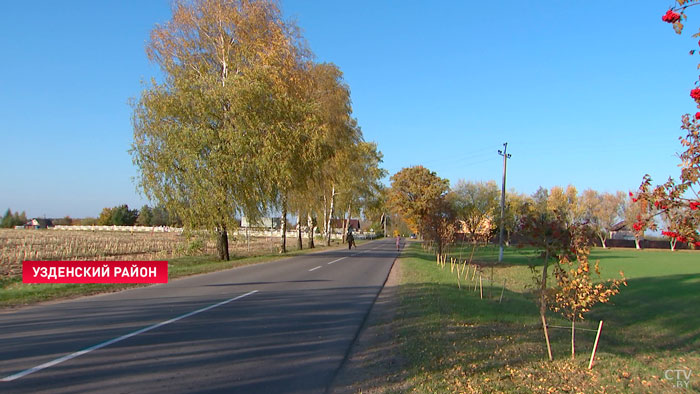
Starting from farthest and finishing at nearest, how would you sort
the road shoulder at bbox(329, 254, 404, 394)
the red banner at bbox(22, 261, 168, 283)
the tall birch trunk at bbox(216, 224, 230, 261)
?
the tall birch trunk at bbox(216, 224, 230, 261) < the red banner at bbox(22, 261, 168, 283) < the road shoulder at bbox(329, 254, 404, 394)

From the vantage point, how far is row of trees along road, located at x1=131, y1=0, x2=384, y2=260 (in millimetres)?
22875

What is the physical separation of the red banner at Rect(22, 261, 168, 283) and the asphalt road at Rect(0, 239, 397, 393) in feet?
11.7

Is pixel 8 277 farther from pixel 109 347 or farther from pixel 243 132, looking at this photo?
pixel 109 347

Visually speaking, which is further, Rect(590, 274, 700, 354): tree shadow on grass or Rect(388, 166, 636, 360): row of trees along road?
Rect(590, 274, 700, 354): tree shadow on grass

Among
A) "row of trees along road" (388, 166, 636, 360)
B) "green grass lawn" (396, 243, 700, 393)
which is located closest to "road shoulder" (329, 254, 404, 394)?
"green grass lawn" (396, 243, 700, 393)

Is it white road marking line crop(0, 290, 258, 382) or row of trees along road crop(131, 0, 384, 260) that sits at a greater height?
row of trees along road crop(131, 0, 384, 260)

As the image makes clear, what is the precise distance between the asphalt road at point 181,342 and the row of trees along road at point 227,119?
1098 cm

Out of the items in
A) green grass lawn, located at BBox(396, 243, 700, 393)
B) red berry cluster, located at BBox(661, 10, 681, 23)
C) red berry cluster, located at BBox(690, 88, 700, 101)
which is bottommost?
green grass lawn, located at BBox(396, 243, 700, 393)

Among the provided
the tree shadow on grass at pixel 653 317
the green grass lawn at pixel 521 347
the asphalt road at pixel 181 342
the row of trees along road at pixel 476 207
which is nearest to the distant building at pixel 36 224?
the row of trees along road at pixel 476 207

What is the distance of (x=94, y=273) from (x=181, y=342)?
11753 mm

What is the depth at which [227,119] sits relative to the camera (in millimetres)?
24016

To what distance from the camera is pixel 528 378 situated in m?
5.95

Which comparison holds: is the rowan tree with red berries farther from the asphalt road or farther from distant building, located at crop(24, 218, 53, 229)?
distant building, located at crop(24, 218, 53, 229)

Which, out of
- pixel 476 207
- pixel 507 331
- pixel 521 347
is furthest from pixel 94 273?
pixel 476 207
